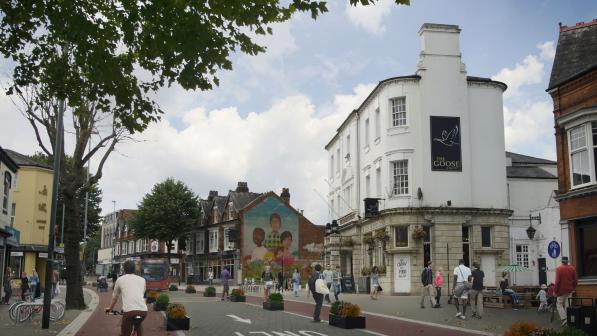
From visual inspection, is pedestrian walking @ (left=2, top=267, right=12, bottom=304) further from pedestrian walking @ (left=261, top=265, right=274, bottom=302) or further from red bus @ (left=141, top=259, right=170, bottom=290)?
red bus @ (left=141, top=259, right=170, bottom=290)

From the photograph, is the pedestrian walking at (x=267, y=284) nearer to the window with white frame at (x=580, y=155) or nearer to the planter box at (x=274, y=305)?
the planter box at (x=274, y=305)

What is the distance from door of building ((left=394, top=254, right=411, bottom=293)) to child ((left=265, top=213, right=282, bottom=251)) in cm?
3317

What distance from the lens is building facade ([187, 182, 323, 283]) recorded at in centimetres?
6638

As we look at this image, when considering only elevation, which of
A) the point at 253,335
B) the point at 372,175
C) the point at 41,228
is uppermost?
the point at 372,175

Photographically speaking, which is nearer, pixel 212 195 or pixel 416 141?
pixel 416 141

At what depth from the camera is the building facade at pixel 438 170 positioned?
118 ft

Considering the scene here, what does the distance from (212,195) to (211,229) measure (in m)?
8.66

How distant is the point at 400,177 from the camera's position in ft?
122

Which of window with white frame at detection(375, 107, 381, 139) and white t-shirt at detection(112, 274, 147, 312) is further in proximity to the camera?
window with white frame at detection(375, 107, 381, 139)

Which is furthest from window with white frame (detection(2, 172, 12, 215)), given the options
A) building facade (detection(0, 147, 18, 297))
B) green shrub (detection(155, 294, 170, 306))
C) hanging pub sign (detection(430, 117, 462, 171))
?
hanging pub sign (detection(430, 117, 462, 171))

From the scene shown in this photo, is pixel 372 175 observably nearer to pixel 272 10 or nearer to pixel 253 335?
pixel 253 335

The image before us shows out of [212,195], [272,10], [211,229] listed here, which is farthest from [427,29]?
[212,195]

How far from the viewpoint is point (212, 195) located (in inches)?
3228

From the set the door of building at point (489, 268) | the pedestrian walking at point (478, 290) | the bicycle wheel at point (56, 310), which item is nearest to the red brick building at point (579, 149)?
the pedestrian walking at point (478, 290)
